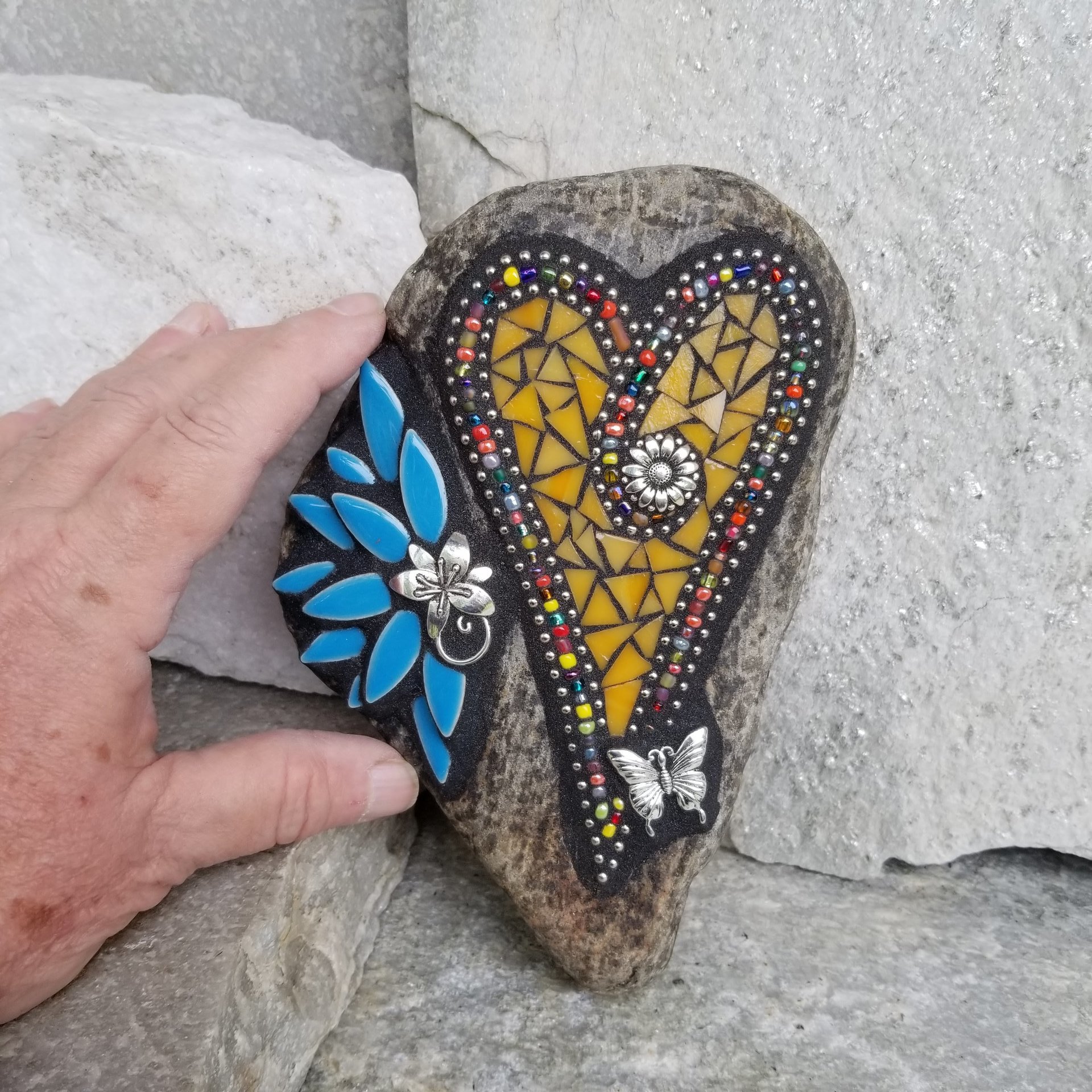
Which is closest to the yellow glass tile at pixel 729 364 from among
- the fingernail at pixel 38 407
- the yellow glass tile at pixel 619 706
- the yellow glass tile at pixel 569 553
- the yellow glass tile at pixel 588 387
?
the yellow glass tile at pixel 588 387

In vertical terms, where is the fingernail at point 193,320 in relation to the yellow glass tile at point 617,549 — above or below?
above

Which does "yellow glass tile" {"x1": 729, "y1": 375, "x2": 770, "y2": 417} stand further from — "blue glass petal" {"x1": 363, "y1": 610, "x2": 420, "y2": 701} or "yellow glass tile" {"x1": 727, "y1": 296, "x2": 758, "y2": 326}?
"blue glass petal" {"x1": 363, "y1": 610, "x2": 420, "y2": 701}

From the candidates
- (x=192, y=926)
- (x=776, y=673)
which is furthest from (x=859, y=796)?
(x=192, y=926)

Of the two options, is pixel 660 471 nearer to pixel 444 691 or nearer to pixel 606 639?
pixel 606 639

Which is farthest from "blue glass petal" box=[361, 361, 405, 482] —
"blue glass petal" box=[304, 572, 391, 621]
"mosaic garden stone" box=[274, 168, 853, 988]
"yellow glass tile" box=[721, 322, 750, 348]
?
"yellow glass tile" box=[721, 322, 750, 348]

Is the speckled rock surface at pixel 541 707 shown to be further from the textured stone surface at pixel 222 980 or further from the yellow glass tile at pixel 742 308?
the textured stone surface at pixel 222 980

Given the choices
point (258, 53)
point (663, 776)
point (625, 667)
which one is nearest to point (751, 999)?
point (663, 776)
